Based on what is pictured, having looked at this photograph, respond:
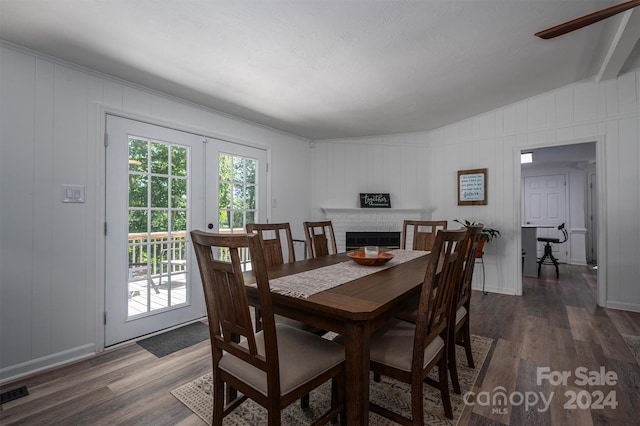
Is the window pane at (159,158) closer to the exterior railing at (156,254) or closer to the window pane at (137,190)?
the window pane at (137,190)

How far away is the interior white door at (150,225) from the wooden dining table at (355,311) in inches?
63.3

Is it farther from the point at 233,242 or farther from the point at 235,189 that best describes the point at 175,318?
the point at 233,242

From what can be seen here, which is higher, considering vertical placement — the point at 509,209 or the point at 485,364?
the point at 509,209

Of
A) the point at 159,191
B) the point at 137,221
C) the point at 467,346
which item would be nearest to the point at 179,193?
the point at 159,191

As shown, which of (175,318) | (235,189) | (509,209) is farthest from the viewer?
(509,209)

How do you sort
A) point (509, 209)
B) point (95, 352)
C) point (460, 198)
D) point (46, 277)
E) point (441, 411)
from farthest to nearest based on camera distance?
point (460, 198) → point (509, 209) → point (95, 352) → point (46, 277) → point (441, 411)

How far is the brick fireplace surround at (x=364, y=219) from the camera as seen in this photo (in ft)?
15.3

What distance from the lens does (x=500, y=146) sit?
4.02 meters

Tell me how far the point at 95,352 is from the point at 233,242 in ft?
7.28

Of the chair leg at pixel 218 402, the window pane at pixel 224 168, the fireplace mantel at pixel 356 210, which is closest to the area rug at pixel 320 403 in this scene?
the chair leg at pixel 218 402

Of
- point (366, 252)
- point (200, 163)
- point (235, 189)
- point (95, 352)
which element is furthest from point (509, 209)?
point (95, 352)

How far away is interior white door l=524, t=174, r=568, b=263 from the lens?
21.2 ft

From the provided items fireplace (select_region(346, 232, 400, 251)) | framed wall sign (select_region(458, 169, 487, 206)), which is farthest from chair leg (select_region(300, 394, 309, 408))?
framed wall sign (select_region(458, 169, 487, 206))

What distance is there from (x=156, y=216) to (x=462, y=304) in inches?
106
